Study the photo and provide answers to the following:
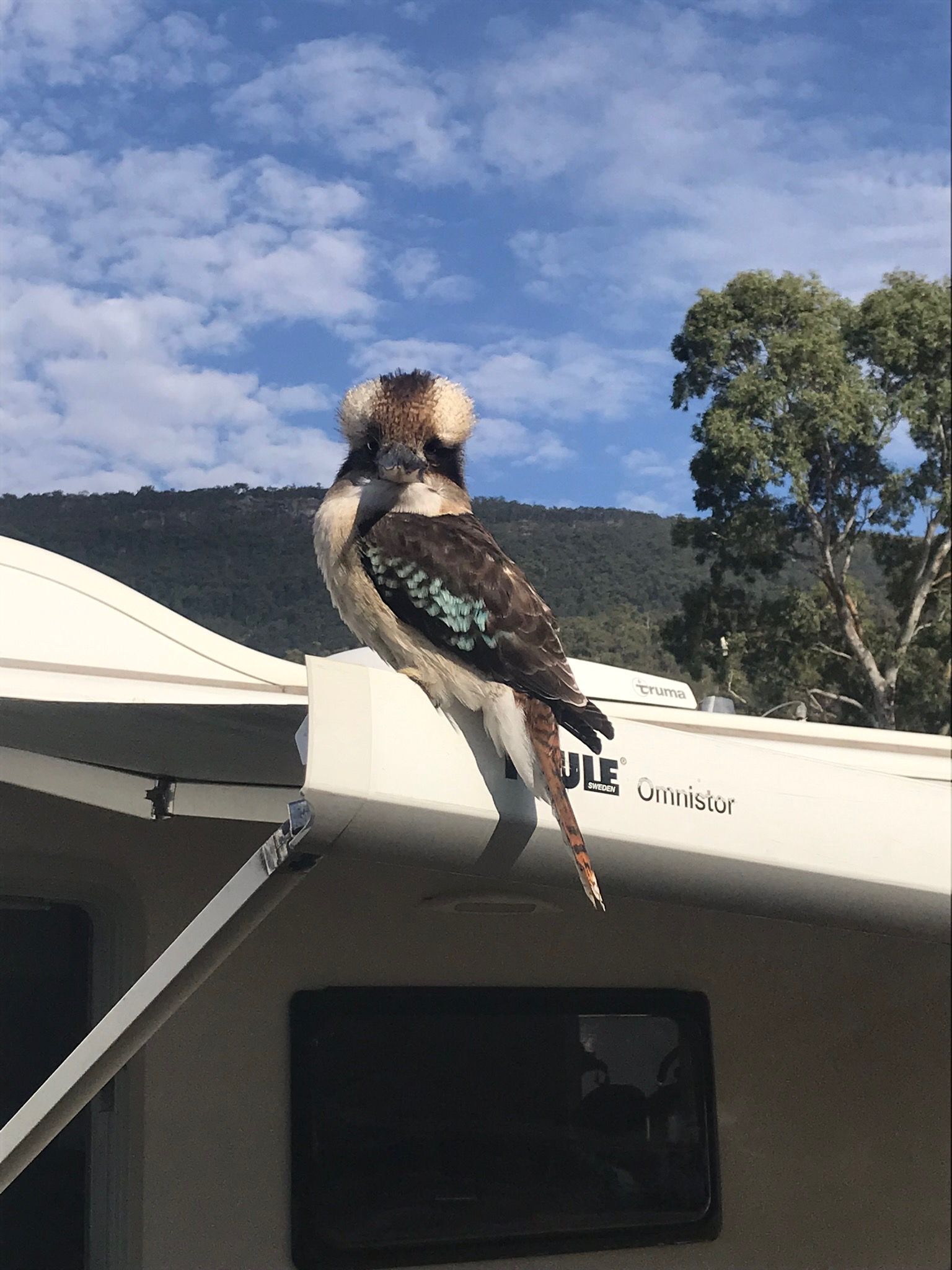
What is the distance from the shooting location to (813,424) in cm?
2214

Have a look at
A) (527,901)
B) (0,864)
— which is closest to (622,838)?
(527,901)

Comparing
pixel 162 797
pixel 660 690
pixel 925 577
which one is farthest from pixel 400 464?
pixel 925 577

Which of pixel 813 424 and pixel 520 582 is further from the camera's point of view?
pixel 813 424

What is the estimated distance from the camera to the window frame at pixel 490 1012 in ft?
9.26

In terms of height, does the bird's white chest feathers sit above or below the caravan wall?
above

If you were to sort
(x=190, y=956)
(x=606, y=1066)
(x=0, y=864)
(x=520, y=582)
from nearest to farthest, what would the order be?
(x=190, y=956) < (x=520, y=582) < (x=0, y=864) < (x=606, y=1066)

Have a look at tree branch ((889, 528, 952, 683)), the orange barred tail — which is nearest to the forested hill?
the orange barred tail

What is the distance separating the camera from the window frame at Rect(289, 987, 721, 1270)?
9.26 feet

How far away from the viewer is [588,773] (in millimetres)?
1925

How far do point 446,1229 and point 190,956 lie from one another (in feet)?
5.26

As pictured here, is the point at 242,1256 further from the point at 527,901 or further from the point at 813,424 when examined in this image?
the point at 813,424

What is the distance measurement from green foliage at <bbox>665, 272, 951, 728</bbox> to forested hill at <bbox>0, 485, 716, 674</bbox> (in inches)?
56.2

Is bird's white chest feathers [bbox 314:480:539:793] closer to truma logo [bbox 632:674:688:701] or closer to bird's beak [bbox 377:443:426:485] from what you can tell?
bird's beak [bbox 377:443:426:485]

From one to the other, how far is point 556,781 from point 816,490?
72.2 feet
